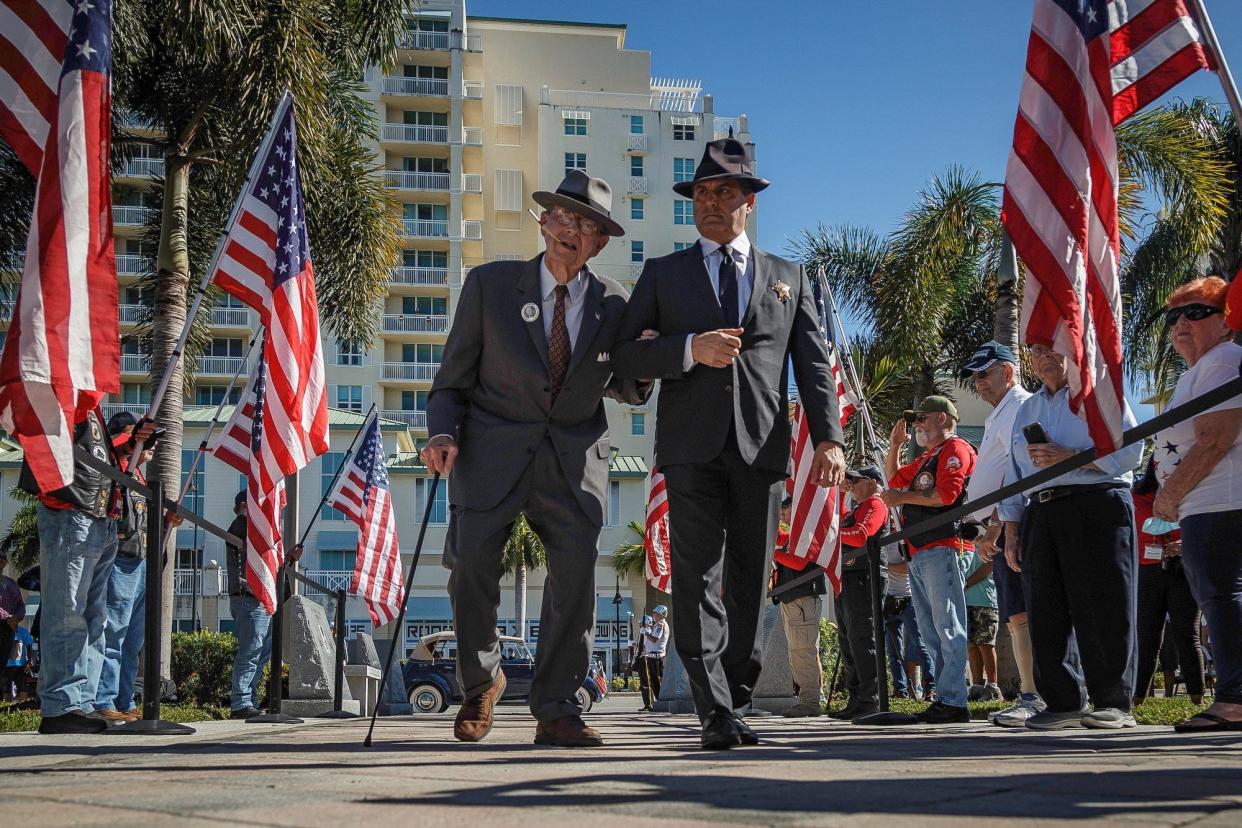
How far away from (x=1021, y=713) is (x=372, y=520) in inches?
428

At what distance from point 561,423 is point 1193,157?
16.7 meters

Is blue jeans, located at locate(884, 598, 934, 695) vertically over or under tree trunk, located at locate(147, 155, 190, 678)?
under

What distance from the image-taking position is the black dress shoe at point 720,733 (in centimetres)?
505

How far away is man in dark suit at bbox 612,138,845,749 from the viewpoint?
5.51 metres

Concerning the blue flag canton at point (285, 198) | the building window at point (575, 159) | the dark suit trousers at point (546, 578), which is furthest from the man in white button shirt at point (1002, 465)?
the building window at point (575, 159)

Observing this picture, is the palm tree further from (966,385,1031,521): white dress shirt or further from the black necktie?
the black necktie

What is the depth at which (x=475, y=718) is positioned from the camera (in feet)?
19.0

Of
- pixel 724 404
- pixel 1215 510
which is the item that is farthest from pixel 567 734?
→ pixel 1215 510

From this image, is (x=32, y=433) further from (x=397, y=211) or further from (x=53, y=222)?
(x=397, y=211)

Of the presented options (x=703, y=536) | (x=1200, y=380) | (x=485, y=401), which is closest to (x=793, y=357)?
(x=703, y=536)

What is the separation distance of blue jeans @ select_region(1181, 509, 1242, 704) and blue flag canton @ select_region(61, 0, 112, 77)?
5.37m

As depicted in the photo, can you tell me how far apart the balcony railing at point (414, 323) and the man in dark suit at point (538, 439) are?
69.1 metres

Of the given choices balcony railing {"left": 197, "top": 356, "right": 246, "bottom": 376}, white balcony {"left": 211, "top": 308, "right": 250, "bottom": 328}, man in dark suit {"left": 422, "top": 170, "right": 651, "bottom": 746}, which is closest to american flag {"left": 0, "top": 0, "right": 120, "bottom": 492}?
man in dark suit {"left": 422, "top": 170, "right": 651, "bottom": 746}

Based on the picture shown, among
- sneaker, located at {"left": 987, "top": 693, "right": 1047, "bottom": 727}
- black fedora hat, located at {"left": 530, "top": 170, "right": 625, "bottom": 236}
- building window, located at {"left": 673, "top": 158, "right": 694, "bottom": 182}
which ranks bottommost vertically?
sneaker, located at {"left": 987, "top": 693, "right": 1047, "bottom": 727}
